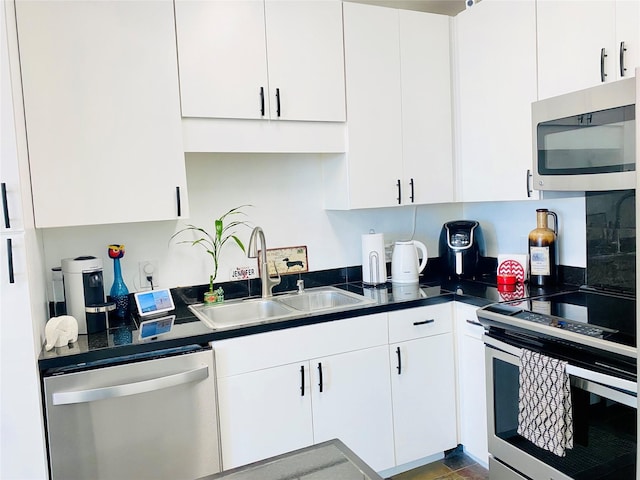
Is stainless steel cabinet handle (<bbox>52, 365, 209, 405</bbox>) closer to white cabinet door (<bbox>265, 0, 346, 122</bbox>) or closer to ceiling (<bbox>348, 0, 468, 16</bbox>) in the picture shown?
white cabinet door (<bbox>265, 0, 346, 122</bbox>)

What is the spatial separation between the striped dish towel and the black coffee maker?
0.98 m

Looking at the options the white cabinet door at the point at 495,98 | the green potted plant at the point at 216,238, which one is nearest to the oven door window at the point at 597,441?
the white cabinet door at the point at 495,98

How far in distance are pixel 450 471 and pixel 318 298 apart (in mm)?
1067

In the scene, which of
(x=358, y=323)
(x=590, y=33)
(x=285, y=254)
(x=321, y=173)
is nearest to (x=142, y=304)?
(x=285, y=254)

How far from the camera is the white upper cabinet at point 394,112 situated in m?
2.54

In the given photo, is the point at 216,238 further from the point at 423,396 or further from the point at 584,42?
the point at 584,42

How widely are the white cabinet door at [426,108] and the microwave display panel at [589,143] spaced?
63cm

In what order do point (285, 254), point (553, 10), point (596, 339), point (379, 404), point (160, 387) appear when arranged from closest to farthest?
point (596, 339) < point (160, 387) < point (553, 10) < point (379, 404) < point (285, 254)

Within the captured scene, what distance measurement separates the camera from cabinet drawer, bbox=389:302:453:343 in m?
2.38

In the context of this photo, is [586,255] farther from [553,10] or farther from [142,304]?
[142,304]

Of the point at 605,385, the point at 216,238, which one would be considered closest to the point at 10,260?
the point at 216,238

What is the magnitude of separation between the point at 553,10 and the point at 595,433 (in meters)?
1.70

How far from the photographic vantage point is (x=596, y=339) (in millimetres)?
1683

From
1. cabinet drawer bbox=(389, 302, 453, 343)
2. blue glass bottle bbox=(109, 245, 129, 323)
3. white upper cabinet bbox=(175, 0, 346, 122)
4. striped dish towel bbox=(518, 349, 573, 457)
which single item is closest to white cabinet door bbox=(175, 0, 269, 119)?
white upper cabinet bbox=(175, 0, 346, 122)
